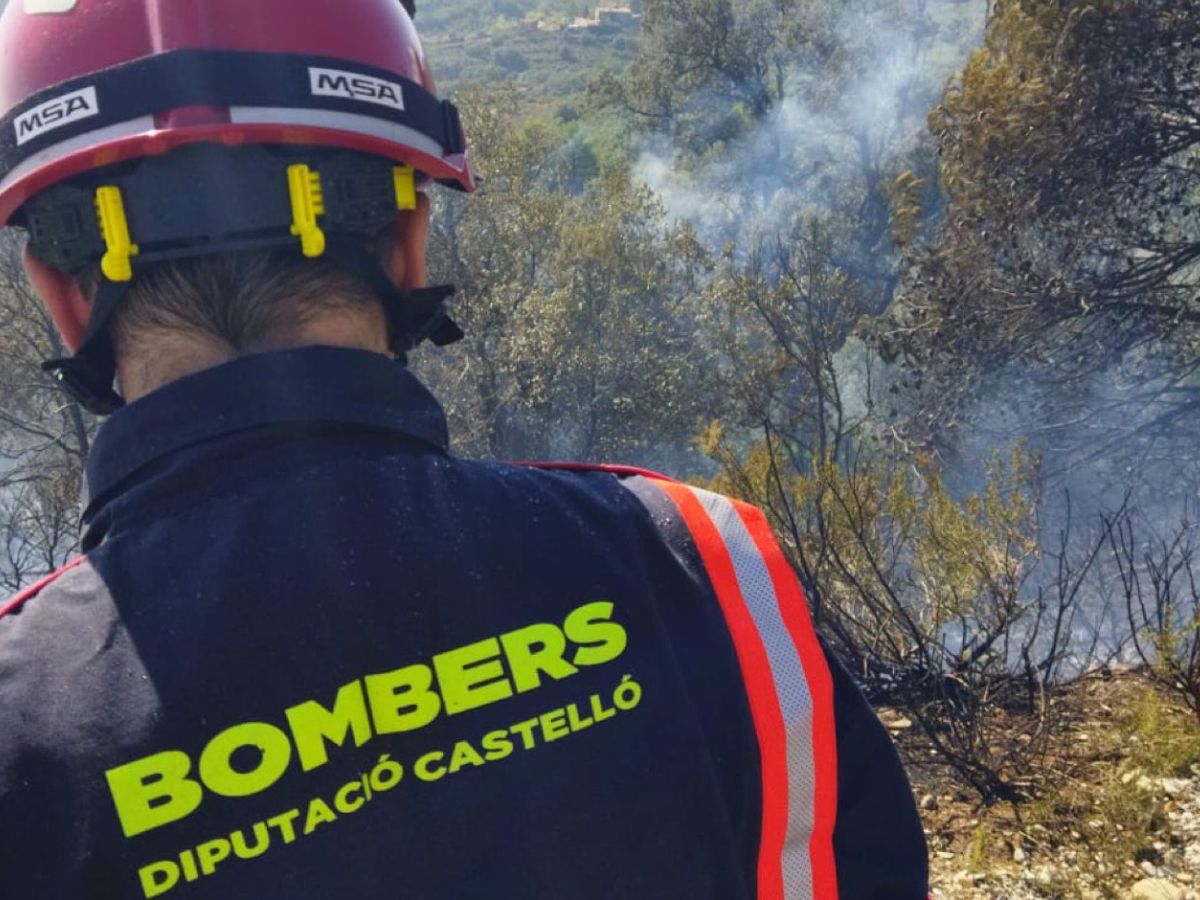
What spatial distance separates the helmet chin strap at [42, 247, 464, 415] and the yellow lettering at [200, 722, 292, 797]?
41 centimetres

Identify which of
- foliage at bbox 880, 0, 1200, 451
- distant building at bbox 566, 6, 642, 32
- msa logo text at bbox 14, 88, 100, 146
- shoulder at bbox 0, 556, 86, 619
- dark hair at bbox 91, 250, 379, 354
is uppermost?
distant building at bbox 566, 6, 642, 32

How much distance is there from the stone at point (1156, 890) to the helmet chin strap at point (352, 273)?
2.84 m

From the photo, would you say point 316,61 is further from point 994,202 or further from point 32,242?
point 994,202

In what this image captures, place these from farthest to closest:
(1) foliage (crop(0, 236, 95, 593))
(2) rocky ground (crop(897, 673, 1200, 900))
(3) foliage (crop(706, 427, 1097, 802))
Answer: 1. (1) foliage (crop(0, 236, 95, 593))
2. (3) foliage (crop(706, 427, 1097, 802))
3. (2) rocky ground (crop(897, 673, 1200, 900))

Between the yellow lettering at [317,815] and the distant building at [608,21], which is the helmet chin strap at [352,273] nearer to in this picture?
the yellow lettering at [317,815]

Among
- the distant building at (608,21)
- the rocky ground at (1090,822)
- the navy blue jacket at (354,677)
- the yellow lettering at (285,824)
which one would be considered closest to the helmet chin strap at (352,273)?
the navy blue jacket at (354,677)

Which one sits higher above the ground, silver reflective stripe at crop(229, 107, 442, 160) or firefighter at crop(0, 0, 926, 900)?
silver reflective stripe at crop(229, 107, 442, 160)

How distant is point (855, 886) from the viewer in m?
1.02

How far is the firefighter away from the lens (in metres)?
0.77

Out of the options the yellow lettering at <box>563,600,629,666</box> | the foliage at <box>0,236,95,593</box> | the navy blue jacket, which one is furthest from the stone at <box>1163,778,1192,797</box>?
the foliage at <box>0,236,95,593</box>

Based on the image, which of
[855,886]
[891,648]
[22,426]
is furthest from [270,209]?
[22,426]

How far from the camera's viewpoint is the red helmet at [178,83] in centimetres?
102

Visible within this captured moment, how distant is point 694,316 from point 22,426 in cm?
938

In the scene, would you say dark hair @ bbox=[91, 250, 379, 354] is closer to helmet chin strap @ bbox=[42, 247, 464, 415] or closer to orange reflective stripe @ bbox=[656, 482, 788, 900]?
helmet chin strap @ bbox=[42, 247, 464, 415]
